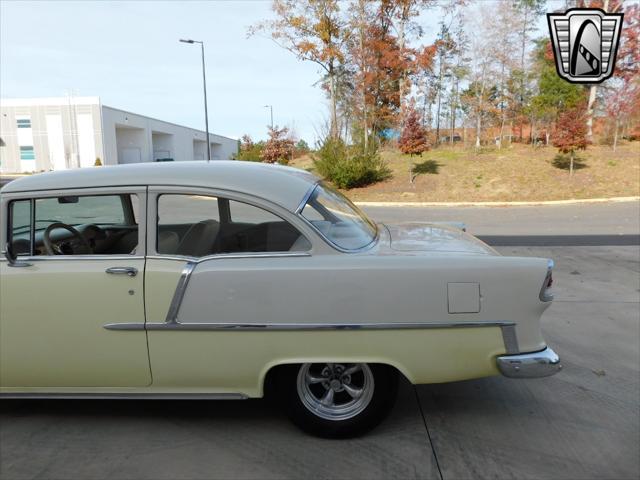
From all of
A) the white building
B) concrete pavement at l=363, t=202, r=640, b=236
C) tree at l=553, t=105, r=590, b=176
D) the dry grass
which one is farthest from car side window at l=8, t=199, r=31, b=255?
the white building

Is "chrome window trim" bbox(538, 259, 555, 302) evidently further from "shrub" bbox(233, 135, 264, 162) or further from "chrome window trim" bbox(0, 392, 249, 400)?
"shrub" bbox(233, 135, 264, 162)

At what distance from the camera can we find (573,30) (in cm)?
827

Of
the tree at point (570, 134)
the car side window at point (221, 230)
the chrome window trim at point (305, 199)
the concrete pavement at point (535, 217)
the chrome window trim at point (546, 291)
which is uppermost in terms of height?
the tree at point (570, 134)

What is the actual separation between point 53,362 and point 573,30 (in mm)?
8801

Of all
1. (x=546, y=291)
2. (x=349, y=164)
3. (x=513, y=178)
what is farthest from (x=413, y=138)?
(x=546, y=291)

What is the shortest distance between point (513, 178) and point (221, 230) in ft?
62.5

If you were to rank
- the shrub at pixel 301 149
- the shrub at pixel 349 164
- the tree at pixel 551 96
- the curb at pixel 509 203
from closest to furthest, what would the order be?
1. the curb at pixel 509 203
2. the shrub at pixel 349 164
3. the tree at pixel 551 96
4. the shrub at pixel 301 149

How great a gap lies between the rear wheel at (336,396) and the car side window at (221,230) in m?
0.73

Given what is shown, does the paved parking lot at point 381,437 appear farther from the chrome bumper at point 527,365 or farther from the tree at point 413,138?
the tree at point 413,138

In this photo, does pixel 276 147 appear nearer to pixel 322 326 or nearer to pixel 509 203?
pixel 509 203

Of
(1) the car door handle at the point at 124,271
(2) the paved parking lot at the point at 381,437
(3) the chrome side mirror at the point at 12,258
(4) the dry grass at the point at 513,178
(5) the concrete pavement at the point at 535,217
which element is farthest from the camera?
(4) the dry grass at the point at 513,178

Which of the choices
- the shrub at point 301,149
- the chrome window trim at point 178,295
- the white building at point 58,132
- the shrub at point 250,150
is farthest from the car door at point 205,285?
the white building at point 58,132

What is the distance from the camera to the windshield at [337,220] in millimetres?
2969

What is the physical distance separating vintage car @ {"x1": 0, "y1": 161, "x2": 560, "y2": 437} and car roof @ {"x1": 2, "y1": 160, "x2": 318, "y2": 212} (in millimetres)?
12
